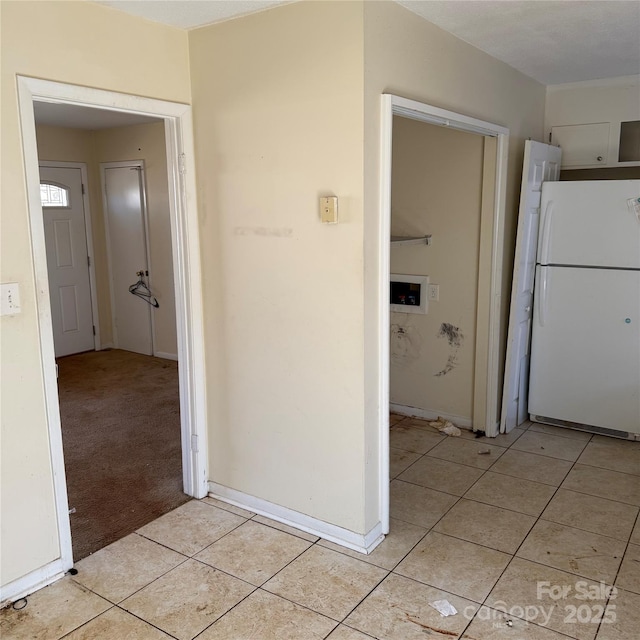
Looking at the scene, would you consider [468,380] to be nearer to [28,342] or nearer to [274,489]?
[274,489]

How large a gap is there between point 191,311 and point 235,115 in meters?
0.99

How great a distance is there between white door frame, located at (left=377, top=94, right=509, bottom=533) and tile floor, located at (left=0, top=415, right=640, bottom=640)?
1.28 feet

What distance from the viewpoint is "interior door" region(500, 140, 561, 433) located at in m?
3.76

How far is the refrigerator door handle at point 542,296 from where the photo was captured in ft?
13.0

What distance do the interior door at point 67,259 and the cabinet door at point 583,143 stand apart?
471 cm

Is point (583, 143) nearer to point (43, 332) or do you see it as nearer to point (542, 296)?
point (542, 296)

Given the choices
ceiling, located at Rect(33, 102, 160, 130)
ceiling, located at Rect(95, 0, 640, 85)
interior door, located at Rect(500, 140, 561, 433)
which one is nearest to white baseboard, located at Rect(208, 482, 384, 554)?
interior door, located at Rect(500, 140, 561, 433)

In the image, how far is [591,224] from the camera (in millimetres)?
3750

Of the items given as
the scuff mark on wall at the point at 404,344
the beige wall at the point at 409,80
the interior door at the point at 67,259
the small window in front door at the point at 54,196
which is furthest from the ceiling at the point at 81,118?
the beige wall at the point at 409,80

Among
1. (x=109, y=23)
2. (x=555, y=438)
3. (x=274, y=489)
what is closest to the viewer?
(x=109, y=23)

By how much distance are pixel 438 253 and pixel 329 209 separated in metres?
1.75

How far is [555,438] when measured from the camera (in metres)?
3.96

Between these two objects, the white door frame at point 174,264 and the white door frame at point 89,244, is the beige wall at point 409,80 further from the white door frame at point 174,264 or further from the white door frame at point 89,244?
the white door frame at point 89,244

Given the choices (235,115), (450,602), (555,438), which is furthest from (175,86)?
(555,438)
